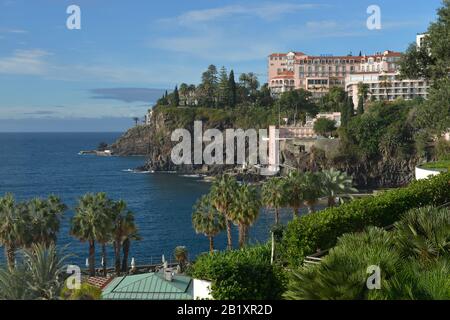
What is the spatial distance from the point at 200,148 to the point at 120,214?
112m

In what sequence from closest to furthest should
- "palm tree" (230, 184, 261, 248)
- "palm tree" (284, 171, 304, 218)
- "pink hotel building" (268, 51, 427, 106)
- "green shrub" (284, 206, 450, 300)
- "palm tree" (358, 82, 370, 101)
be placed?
"green shrub" (284, 206, 450, 300) < "palm tree" (230, 184, 261, 248) < "palm tree" (284, 171, 304, 218) < "palm tree" (358, 82, 370, 101) < "pink hotel building" (268, 51, 427, 106)

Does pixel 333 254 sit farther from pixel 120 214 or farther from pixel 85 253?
pixel 85 253

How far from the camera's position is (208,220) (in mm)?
38094

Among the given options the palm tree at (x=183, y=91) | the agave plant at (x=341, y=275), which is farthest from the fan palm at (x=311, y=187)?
the palm tree at (x=183, y=91)

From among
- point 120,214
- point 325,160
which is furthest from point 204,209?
point 325,160

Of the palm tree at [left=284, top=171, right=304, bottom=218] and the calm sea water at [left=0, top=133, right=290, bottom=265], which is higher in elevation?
the palm tree at [left=284, top=171, right=304, bottom=218]

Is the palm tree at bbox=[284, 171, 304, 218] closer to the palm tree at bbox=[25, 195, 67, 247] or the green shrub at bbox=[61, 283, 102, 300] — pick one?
the palm tree at bbox=[25, 195, 67, 247]

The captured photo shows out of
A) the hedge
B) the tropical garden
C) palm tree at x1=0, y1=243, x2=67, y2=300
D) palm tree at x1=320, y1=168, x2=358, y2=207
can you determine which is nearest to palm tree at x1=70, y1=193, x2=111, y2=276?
the tropical garden

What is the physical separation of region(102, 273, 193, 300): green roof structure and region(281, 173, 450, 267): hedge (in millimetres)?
4167

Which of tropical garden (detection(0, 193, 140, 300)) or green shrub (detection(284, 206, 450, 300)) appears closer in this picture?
green shrub (detection(284, 206, 450, 300))

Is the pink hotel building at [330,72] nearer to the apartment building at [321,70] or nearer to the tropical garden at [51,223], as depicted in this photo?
the apartment building at [321,70]

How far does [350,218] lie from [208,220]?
20.4m

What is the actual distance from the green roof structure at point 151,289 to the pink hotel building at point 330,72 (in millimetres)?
134669

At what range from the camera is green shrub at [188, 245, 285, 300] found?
42.5 feet
